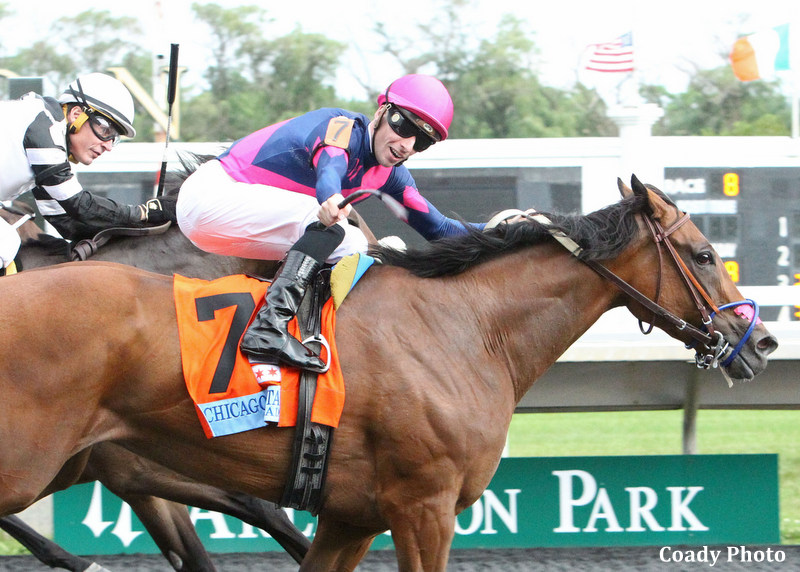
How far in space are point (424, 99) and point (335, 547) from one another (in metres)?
1.62

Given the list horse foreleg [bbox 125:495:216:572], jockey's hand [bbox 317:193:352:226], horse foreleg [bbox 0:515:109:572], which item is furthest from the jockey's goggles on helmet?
horse foreleg [bbox 0:515:109:572]

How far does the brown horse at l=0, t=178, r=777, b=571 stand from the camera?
9.54 feet

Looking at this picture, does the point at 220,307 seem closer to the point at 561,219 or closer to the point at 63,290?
the point at 63,290

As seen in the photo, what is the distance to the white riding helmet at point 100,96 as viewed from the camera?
3.77 metres

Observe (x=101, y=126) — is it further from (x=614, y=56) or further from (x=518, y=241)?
(x=614, y=56)

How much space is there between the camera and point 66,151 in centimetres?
370

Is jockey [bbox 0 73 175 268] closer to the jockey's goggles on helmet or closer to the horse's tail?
the horse's tail

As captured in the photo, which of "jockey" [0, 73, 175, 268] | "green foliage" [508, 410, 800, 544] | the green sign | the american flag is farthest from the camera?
the american flag

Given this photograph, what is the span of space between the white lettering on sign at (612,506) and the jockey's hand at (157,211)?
103 inches

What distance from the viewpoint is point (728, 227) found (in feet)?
18.7

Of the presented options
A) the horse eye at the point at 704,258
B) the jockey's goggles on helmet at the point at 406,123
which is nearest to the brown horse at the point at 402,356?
the horse eye at the point at 704,258

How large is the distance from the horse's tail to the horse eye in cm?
210

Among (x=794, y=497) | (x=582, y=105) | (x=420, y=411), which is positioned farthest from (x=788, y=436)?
(x=582, y=105)

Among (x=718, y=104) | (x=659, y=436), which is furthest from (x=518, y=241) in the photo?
(x=718, y=104)
